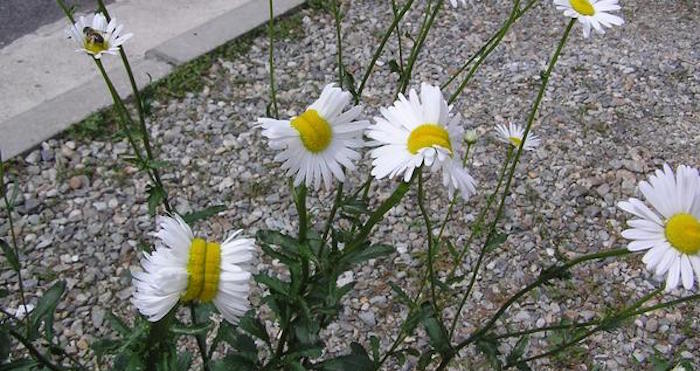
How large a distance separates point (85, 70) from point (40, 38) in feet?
1.31

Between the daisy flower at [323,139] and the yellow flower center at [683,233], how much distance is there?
1.49 feet

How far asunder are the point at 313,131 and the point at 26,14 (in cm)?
302

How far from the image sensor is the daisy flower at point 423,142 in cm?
97

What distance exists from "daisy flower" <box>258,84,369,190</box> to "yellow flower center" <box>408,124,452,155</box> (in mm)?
84

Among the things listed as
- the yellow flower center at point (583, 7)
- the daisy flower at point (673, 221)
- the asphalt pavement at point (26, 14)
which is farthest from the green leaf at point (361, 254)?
the asphalt pavement at point (26, 14)

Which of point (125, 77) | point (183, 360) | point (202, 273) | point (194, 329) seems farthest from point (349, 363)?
point (125, 77)

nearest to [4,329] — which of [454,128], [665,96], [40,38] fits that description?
[454,128]

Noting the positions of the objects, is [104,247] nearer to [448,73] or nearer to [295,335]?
[295,335]

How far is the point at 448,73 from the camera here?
3289mm

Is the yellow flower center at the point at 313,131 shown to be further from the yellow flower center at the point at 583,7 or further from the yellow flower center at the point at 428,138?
→ the yellow flower center at the point at 583,7

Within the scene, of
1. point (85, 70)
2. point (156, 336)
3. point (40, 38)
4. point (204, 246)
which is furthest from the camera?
point (40, 38)

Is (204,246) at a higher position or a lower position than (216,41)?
lower

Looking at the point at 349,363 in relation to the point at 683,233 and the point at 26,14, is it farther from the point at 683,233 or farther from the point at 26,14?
the point at 26,14

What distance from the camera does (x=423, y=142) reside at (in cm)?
99
